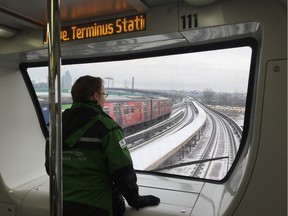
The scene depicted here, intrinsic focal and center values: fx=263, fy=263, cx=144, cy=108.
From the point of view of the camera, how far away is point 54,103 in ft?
2.76

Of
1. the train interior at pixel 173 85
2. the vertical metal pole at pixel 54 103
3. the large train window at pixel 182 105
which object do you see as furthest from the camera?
the large train window at pixel 182 105

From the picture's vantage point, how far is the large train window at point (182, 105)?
83.6 inches

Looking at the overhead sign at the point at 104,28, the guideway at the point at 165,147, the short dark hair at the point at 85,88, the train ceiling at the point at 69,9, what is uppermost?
the train ceiling at the point at 69,9

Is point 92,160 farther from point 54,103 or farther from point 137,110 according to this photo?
point 137,110

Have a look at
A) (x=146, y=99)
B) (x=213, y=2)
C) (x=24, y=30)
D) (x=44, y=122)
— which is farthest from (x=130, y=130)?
(x=213, y=2)

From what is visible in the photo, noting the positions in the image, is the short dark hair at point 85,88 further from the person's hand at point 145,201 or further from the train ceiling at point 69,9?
the person's hand at point 145,201

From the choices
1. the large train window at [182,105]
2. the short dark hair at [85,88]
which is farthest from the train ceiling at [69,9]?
the large train window at [182,105]

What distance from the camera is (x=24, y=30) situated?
2271 millimetres

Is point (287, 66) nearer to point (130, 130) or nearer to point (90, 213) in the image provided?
point (90, 213)

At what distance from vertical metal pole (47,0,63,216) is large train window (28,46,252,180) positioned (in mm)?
1550

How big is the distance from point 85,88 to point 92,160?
449mm

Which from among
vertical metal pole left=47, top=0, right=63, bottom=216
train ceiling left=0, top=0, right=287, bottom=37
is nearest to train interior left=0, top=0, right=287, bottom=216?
train ceiling left=0, top=0, right=287, bottom=37

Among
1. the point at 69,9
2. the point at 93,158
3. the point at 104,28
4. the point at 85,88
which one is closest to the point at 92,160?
the point at 93,158

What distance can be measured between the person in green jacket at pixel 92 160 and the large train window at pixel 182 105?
2.98ft
